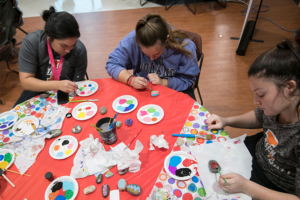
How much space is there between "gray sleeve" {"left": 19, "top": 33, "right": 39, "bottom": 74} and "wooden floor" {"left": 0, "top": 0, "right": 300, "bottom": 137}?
1428 mm

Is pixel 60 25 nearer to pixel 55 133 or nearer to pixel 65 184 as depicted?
pixel 55 133

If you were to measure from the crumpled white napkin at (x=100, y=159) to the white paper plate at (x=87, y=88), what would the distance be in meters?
0.43

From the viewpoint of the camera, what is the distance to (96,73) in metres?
2.99

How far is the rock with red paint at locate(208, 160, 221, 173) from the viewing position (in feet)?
2.96

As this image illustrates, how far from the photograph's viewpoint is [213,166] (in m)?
0.91

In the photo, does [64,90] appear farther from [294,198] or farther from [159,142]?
A: [294,198]

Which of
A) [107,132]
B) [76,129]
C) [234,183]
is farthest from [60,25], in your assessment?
[234,183]

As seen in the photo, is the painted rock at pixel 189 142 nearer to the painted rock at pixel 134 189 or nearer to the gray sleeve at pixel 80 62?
the painted rock at pixel 134 189

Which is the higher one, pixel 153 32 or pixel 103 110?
pixel 153 32

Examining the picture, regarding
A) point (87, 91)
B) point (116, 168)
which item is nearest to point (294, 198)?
point (116, 168)

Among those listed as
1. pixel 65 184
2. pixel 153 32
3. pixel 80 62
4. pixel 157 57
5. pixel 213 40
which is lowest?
pixel 213 40

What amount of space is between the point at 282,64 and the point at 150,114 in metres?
0.73

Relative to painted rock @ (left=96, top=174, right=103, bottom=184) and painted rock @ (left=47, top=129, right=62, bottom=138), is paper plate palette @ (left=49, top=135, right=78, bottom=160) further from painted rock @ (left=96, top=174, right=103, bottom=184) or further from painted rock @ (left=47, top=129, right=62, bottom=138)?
painted rock @ (left=96, top=174, right=103, bottom=184)

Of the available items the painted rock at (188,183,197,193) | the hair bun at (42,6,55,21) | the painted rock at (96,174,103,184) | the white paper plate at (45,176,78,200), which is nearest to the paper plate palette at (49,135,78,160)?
the white paper plate at (45,176,78,200)
